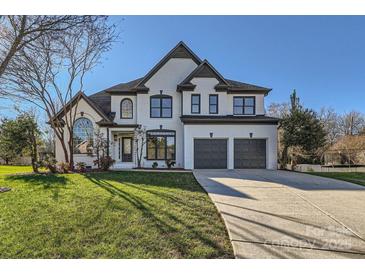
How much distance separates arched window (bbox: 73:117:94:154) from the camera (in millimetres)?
18859

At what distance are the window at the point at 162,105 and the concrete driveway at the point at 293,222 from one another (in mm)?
11515

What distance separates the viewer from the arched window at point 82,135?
1886 cm

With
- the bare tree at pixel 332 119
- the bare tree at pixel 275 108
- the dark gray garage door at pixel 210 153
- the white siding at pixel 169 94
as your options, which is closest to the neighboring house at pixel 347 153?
the bare tree at pixel 275 108

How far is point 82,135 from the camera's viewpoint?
19031 mm

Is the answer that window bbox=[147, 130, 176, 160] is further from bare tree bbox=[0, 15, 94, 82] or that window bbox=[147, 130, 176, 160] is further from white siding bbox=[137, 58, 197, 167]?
bare tree bbox=[0, 15, 94, 82]

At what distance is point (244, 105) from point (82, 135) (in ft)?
44.1

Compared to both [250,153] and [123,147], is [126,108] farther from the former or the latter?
[250,153]

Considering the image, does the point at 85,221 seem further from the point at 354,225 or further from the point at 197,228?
the point at 354,225

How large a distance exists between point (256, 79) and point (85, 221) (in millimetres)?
18660

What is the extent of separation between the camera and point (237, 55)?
13.2 meters

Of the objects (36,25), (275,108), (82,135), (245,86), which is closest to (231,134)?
(245,86)

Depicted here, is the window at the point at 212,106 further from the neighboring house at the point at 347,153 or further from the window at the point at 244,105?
the neighboring house at the point at 347,153
